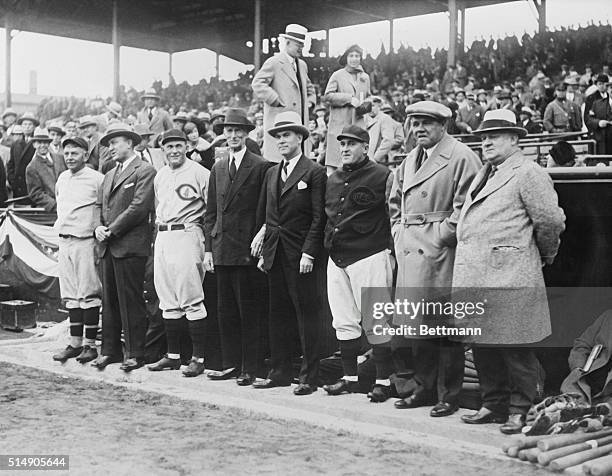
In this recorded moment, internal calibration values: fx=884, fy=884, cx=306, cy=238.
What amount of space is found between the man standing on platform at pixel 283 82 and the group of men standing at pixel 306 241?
2cm

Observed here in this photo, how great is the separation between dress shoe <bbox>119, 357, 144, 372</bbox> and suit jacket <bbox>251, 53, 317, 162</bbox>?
7.62ft

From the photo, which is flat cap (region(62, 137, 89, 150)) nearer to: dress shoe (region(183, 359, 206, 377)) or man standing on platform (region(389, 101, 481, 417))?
dress shoe (region(183, 359, 206, 377))

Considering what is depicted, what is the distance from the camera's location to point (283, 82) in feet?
29.0

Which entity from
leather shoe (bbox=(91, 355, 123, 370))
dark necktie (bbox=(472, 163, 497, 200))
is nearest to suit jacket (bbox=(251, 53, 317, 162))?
leather shoe (bbox=(91, 355, 123, 370))

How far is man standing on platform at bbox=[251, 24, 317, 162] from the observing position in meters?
8.71

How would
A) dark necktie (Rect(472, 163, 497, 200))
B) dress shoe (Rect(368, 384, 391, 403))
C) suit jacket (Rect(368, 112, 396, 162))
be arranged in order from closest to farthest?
dark necktie (Rect(472, 163, 497, 200)) → dress shoe (Rect(368, 384, 391, 403)) → suit jacket (Rect(368, 112, 396, 162))

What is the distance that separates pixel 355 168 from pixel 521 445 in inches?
98.6

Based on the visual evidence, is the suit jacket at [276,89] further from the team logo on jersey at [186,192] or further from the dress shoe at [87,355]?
the dress shoe at [87,355]

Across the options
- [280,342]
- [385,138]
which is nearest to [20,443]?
[280,342]

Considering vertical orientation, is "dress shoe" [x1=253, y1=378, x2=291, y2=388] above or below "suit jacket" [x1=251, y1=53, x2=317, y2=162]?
below

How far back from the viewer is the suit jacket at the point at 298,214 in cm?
686

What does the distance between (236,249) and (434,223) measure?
74.2 inches

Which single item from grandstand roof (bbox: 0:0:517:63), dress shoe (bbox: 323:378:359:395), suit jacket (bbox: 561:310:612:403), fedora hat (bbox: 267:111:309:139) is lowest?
dress shoe (bbox: 323:378:359:395)

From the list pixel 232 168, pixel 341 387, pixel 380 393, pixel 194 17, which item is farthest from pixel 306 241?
pixel 194 17
